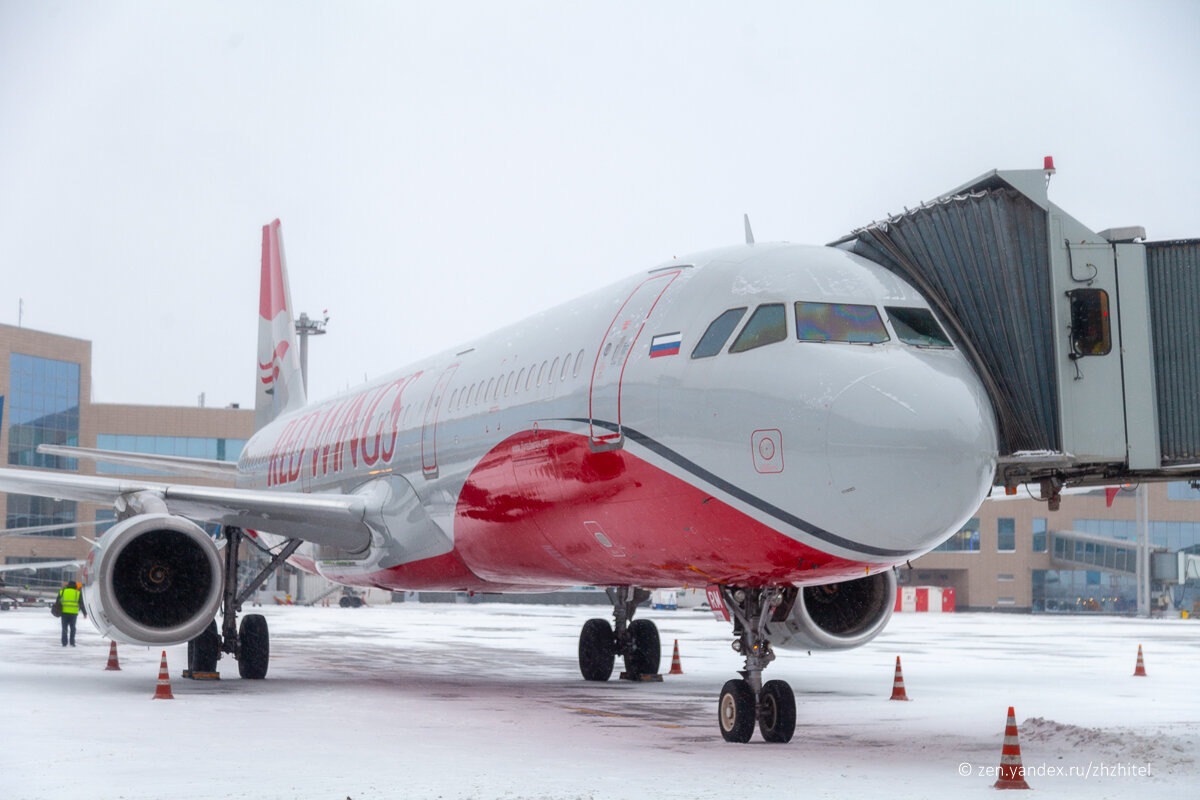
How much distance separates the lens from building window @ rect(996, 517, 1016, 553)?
242 ft

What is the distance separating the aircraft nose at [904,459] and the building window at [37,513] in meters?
60.1

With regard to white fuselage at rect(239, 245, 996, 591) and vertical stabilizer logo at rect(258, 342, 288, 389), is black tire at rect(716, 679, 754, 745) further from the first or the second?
vertical stabilizer logo at rect(258, 342, 288, 389)

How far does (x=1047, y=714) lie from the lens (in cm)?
1364

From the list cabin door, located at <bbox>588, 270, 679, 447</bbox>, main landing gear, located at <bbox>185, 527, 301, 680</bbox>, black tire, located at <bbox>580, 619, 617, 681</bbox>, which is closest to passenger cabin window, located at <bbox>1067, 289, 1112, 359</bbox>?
cabin door, located at <bbox>588, 270, 679, 447</bbox>

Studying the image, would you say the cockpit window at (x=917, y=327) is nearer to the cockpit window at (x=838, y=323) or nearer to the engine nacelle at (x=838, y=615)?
the cockpit window at (x=838, y=323)

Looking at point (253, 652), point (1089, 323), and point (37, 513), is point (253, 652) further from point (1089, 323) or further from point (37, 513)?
point (37, 513)

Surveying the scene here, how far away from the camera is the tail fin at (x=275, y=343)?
2541cm

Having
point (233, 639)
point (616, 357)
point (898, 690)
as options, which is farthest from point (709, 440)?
point (233, 639)

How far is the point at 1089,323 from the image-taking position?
1032cm

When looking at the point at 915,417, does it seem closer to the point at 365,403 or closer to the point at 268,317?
the point at 365,403

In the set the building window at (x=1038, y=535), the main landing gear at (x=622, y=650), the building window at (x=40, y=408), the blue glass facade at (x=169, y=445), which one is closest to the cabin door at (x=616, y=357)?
the main landing gear at (x=622, y=650)

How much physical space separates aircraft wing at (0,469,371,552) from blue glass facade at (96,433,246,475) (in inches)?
2119

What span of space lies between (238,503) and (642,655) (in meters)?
5.80

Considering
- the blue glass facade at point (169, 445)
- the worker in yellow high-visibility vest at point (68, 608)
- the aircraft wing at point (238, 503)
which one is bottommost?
the worker in yellow high-visibility vest at point (68, 608)
